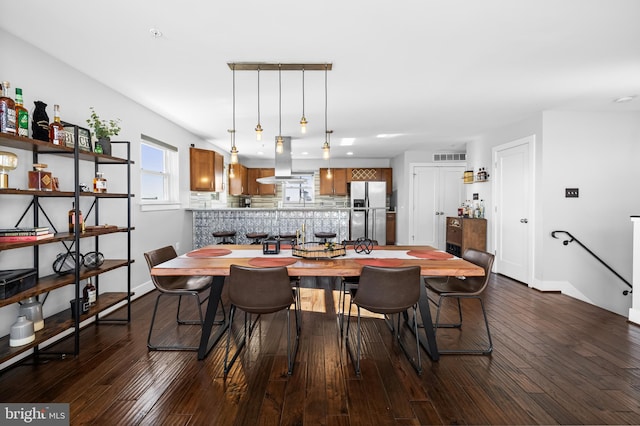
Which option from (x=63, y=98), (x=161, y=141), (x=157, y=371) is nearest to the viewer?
(x=157, y=371)

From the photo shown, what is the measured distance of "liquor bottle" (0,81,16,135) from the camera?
1.93m

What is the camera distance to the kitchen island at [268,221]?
538 centimetres

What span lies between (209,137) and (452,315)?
501cm

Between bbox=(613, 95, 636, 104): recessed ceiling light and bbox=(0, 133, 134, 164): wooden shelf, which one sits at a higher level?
bbox=(613, 95, 636, 104): recessed ceiling light

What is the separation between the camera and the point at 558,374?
2.16 m

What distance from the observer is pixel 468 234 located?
557 cm

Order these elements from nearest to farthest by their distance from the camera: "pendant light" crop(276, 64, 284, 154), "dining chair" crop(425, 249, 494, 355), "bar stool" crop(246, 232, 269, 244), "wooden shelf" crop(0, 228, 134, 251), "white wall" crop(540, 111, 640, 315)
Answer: "wooden shelf" crop(0, 228, 134, 251) → "dining chair" crop(425, 249, 494, 355) → "pendant light" crop(276, 64, 284, 154) → "white wall" crop(540, 111, 640, 315) → "bar stool" crop(246, 232, 269, 244)

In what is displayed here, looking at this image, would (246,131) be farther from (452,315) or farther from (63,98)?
(452,315)

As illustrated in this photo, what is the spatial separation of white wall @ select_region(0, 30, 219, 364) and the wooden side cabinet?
507 cm

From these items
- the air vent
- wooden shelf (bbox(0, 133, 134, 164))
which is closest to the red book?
wooden shelf (bbox(0, 133, 134, 164))

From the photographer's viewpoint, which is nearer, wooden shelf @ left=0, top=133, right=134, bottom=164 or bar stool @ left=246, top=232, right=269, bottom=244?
wooden shelf @ left=0, top=133, right=134, bottom=164

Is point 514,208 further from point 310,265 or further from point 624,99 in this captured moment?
point 310,265

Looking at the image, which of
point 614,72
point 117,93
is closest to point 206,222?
point 117,93

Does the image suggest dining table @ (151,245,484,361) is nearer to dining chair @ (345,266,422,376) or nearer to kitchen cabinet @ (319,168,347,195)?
dining chair @ (345,266,422,376)
